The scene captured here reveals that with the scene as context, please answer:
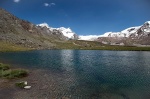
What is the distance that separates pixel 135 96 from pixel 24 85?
24434mm

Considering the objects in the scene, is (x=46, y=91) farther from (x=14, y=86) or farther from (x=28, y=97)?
(x=14, y=86)

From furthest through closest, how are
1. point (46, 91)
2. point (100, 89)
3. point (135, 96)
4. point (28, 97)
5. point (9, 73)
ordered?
point (9, 73) < point (100, 89) < point (46, 91) < point (135, 96) < point (28, 97)

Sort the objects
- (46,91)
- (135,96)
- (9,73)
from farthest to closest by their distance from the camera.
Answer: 1. (9,73)
2. (46,91)
3. (135,96)

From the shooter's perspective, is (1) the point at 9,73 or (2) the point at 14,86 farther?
(1) the point at 9,73

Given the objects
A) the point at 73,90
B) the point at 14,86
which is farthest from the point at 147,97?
the point at 14,86

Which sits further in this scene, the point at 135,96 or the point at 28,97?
the point at 135,96

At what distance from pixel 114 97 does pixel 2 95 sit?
71.1 feet

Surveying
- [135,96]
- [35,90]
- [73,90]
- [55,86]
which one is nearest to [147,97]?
[135,96]

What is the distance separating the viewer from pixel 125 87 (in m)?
33.3

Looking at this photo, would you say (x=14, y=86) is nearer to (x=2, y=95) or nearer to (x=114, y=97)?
(x=2, y=95)

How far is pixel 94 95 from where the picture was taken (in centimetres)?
2769

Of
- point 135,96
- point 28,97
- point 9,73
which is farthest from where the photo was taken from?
point 9,73

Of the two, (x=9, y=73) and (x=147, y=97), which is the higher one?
(x=9, y=73)

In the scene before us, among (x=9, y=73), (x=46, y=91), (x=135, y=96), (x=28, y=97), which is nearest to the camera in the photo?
(x=28, y=97)
